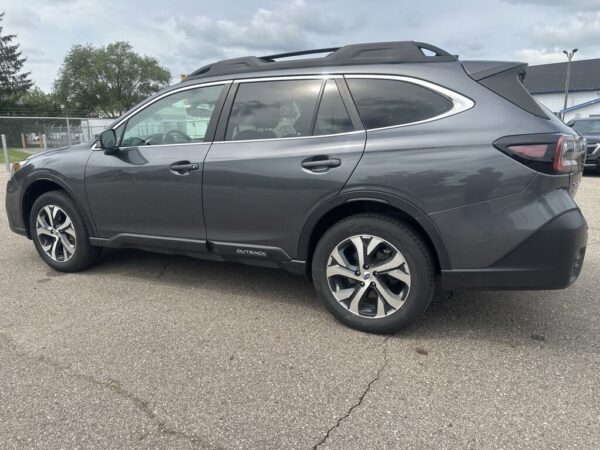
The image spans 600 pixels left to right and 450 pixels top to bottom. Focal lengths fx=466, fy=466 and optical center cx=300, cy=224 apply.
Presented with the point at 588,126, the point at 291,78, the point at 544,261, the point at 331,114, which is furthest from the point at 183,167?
the point at 588,126

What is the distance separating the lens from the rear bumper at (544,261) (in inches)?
105

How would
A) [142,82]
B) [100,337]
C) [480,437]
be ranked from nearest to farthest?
[480,437] < [100,337] < [142,82]

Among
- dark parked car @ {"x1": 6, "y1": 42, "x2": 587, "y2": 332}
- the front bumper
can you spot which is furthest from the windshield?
the front bumper

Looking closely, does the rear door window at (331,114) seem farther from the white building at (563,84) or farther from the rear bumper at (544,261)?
the white building at (563,84)

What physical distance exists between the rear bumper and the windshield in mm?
12910

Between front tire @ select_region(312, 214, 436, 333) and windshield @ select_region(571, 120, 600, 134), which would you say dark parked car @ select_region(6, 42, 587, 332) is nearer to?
front tire @ select_region(312, 214, 436, 333)

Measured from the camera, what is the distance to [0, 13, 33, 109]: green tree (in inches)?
1954

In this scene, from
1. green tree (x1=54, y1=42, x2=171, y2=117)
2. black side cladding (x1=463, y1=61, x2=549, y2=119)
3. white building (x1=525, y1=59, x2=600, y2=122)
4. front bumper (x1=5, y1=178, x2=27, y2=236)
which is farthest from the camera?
green tree (x1=54, y1=42, x2=171, y2=117)

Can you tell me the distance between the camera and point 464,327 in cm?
330

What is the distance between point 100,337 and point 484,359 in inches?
99.0

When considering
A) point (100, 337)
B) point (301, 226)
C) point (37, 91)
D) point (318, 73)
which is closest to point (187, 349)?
point (100, 337)

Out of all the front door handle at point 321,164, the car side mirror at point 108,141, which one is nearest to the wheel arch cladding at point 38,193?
the car side mirror at point 108,141

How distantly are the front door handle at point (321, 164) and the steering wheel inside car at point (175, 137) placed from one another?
1.15m

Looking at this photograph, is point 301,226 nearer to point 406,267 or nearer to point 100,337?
point 406,267
